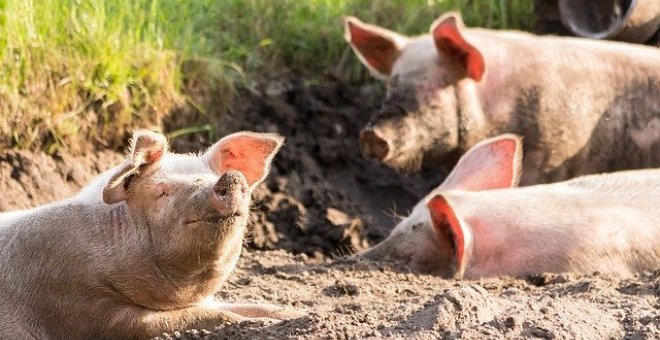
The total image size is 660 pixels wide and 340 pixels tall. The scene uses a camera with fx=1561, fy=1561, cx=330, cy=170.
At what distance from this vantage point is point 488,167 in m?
6.99

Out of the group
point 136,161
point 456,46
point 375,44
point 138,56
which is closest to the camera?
point 136,161

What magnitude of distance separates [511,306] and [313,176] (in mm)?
3897

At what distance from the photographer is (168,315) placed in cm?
512

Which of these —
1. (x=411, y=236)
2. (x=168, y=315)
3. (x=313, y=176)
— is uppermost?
(x=168, y=315)

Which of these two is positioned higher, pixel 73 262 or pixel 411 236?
pixel 73 262

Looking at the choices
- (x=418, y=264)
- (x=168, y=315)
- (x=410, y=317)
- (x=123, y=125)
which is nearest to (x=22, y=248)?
(x=168, y=315)

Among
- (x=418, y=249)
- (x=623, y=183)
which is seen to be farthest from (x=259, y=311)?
(x=623, y=183)

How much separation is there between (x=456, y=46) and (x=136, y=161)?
336cm

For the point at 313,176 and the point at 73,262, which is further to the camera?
the point at 313,176

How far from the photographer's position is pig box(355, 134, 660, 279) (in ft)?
20.8

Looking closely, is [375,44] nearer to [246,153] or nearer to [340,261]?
[340,261]

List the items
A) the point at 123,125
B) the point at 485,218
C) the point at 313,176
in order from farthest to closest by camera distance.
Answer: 1. the point at 313,176
2. the point at 123,125
3. the point at 485,218

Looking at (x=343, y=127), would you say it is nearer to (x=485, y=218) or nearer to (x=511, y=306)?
(x=485, y=218)

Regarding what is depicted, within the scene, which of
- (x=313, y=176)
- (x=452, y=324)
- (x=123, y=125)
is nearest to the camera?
(x=452, y=324)
